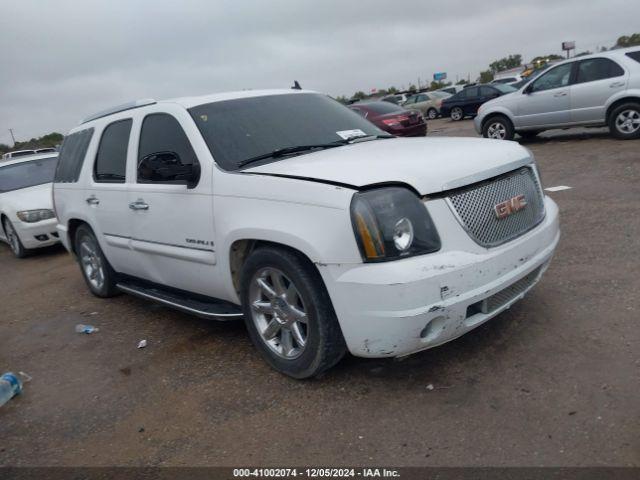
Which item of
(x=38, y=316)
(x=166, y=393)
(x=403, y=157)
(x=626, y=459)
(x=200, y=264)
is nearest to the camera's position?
(x=626, y=459)

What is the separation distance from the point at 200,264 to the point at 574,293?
8.95ft

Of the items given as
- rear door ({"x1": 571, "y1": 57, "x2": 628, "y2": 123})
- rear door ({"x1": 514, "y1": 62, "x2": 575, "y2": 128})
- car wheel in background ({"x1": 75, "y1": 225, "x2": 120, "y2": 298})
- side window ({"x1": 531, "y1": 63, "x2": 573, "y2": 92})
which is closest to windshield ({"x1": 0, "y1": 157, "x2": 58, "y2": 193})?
car wheel in background ({"x1": 75, "y1": 225, "x2": 120, "y2": 298})

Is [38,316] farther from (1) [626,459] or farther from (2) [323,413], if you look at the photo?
(1) [626,459]

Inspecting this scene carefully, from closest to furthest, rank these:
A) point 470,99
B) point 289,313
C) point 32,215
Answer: point 289,313 → point 32,215 → point 470,99

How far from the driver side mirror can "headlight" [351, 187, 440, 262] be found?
1.35 m

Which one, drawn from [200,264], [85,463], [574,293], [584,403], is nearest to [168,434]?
[85,463]

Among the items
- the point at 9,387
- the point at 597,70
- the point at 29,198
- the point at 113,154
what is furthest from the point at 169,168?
the point at 597,70

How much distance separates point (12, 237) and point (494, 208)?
8206mm

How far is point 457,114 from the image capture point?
78.7 ft

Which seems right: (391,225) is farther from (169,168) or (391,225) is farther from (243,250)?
(169,168)

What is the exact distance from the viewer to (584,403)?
2.80m

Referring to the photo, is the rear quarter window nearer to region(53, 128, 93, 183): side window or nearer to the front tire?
region(53, 128, 93, 183): side window

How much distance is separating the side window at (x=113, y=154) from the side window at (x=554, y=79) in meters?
9.39

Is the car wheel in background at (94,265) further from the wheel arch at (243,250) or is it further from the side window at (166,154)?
the wheel arch at (243,250)
